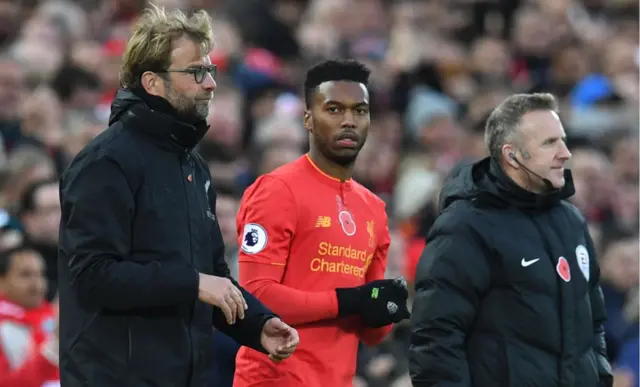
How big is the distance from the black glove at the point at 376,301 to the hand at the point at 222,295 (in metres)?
0.95

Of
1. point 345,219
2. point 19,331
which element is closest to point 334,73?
point 345,219

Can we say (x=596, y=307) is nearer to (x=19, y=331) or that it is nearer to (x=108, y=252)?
(x=108, y=252)

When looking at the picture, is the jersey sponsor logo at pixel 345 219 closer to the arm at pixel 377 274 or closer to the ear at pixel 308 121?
the arm at pixel 377 274

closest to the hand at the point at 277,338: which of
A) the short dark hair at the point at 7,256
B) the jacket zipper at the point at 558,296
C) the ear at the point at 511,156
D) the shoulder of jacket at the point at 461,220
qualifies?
the shoulder of jacket at the point at 461,220

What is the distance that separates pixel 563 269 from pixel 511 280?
257 millimetres

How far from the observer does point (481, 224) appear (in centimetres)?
612

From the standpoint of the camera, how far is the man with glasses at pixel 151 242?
5.12 m

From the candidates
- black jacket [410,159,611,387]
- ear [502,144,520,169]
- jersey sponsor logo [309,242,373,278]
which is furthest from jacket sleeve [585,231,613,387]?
jersey sponsor logo [309,242,373,278]

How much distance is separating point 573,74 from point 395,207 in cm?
281

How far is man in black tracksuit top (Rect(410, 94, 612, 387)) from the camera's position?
5.96 meters

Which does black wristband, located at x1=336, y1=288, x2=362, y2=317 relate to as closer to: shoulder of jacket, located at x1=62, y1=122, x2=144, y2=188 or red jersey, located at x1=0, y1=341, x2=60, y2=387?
shoulder of jacket, located at x1=62, y1=122, x2=144, y2=188

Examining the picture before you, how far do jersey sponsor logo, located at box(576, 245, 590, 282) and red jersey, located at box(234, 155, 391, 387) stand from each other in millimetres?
914

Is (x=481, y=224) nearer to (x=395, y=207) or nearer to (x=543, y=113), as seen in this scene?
(x=543, y=113)

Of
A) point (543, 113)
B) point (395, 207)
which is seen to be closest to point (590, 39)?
point (395, 207)
